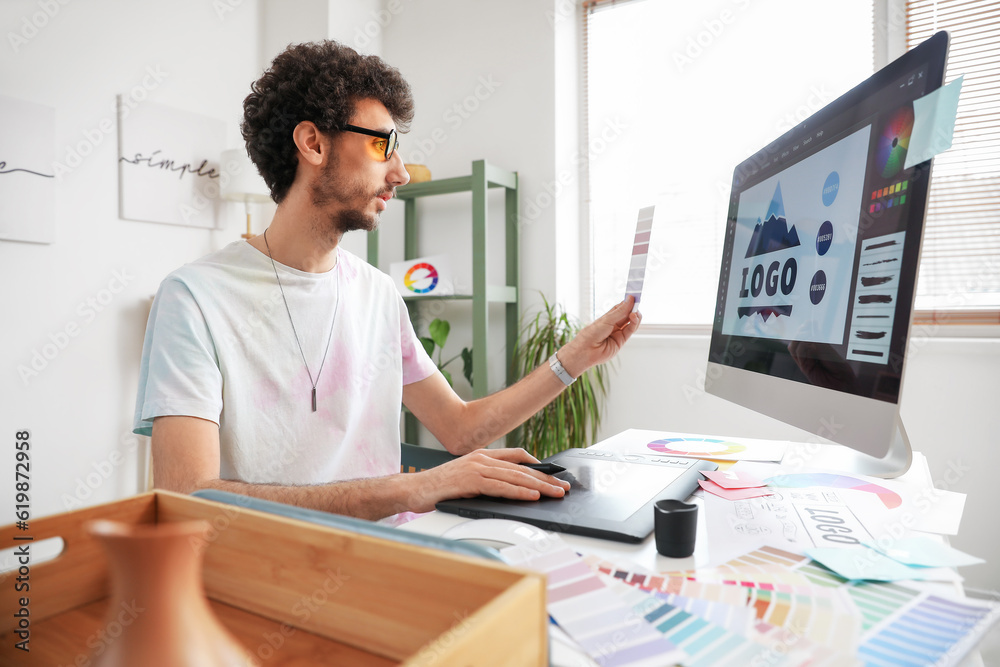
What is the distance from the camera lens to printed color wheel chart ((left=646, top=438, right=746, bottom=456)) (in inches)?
48.7

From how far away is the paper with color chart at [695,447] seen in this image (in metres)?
1.20

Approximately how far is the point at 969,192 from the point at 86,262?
3.16 m

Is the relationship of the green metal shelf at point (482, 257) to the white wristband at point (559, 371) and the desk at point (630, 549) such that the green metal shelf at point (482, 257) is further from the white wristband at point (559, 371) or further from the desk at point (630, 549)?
the desk at point (630, 549)

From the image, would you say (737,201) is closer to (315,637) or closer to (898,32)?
(315,637)

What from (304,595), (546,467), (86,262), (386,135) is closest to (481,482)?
(546,467)

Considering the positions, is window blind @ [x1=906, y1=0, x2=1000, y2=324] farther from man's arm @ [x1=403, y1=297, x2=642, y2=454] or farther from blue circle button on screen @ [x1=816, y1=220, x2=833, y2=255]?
blue circle button on screen @ [x1=816, y1=220, x2=833, y2=255]

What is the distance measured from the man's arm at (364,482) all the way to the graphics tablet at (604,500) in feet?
0.07

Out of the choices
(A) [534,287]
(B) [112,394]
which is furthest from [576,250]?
(B) [112,394]

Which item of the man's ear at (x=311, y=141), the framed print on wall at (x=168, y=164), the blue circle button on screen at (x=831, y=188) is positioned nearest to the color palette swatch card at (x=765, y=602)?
the blue circle button on screen at (x=831, y=188)

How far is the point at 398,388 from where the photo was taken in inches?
56.8

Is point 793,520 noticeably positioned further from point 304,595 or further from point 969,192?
point 969,192

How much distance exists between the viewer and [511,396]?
1.43 meters

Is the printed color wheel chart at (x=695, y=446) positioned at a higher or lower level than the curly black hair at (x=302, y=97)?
lower

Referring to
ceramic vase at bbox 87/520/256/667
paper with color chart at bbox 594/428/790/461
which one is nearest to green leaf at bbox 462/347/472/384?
paper with color chart at bbox 594/428/790/461
